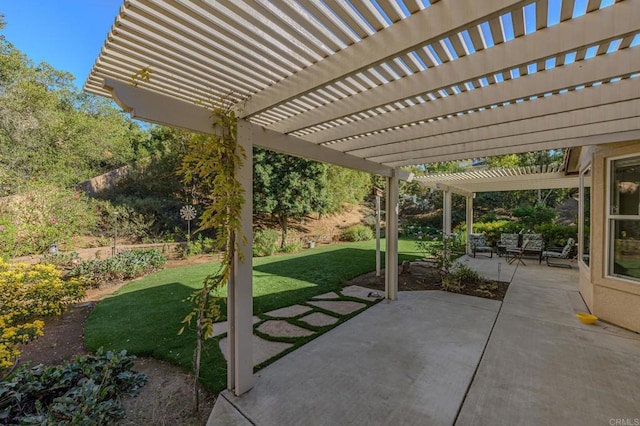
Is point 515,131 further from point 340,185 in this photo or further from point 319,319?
point 340,185

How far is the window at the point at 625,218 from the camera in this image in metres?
4.00

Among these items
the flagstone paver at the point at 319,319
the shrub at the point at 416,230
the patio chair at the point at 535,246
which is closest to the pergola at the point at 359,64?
the flagstone paver at the point at 319,319

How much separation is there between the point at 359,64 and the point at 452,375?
3.20 m

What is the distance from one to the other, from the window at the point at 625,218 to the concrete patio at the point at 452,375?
97cm

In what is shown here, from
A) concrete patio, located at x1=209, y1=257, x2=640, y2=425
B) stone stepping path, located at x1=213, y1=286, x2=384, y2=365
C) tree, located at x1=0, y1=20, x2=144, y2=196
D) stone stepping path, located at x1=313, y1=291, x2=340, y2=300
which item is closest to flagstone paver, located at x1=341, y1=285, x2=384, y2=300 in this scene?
stone stepping path, located at x1=213, y1=286, x2=384, y2=365

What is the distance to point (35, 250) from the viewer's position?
306 inches

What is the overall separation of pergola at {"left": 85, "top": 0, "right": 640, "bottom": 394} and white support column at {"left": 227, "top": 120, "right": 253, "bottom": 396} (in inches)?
0.5

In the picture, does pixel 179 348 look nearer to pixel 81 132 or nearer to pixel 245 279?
pixel 245 279

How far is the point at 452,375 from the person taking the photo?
2.91 meters

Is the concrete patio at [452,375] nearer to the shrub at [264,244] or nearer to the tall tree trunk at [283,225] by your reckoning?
the shrub at [264,244]

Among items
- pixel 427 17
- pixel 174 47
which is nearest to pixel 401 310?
pixel 427 17

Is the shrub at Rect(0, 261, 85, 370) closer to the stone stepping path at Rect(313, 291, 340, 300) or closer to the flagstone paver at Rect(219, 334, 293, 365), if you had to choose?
the flagstone paver at Rect(219, 334, 293, 365)

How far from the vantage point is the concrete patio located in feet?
7.70

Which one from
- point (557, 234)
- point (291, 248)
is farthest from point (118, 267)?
point (557, 234)
